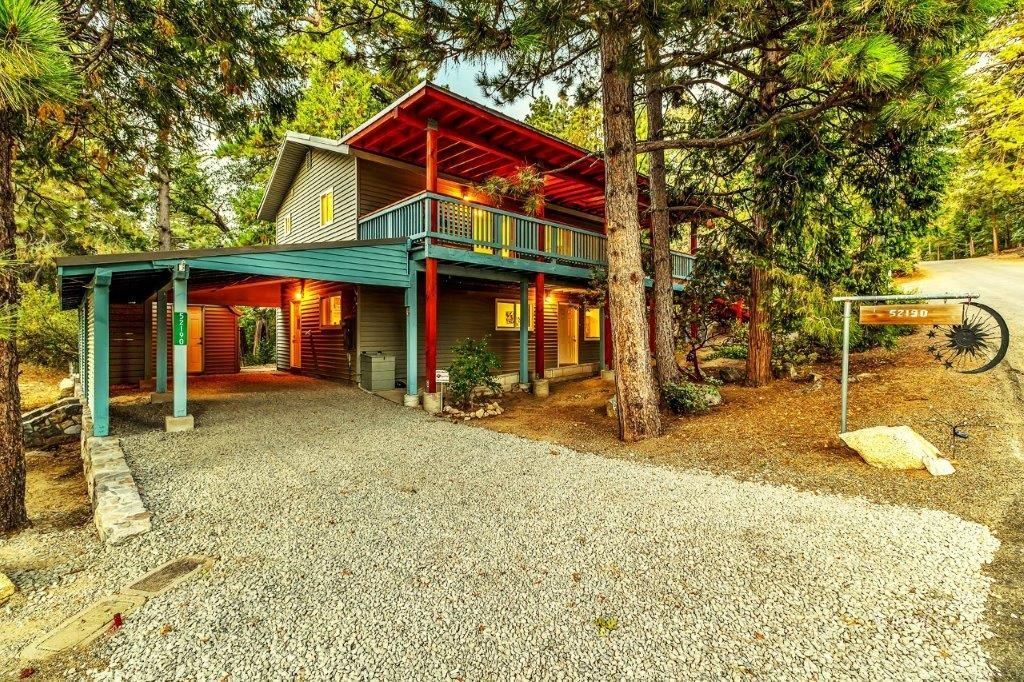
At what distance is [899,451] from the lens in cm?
489

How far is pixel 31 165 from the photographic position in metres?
6.33

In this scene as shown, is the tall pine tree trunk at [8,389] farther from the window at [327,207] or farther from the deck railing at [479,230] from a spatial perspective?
the window at [327,207]

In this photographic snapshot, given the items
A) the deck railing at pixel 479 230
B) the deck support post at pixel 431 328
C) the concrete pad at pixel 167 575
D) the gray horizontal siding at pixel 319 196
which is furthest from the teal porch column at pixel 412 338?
the concrete pad at pixel 167 575

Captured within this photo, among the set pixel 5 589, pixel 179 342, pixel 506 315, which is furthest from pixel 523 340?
pixel 5 589

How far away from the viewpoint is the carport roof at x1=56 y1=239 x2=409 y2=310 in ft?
20.5

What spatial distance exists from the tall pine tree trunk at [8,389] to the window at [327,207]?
8398mm

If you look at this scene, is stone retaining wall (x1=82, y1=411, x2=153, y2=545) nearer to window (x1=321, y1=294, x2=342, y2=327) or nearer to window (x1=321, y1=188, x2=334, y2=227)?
window (x1=321, y1=294, x2=342, y2=327)

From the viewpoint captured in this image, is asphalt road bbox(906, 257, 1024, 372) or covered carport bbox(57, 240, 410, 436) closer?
covered carport bbox(57, 240, 410, 436)

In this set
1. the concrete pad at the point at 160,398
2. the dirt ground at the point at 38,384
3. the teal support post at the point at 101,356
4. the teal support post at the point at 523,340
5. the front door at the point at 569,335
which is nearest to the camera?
the teal support post at the point at 101,356

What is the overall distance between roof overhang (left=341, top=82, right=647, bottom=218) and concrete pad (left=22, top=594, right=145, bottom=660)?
737 centimetres

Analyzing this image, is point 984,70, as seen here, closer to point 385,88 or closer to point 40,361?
point 385,88

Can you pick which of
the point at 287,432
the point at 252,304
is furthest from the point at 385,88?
the point at 287,432

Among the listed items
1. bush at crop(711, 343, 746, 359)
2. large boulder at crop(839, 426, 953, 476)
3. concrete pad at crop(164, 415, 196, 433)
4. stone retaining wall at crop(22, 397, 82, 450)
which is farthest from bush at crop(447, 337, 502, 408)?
stone retaining wall at crop(22, 397, 82, 450)

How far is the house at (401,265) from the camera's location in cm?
736
